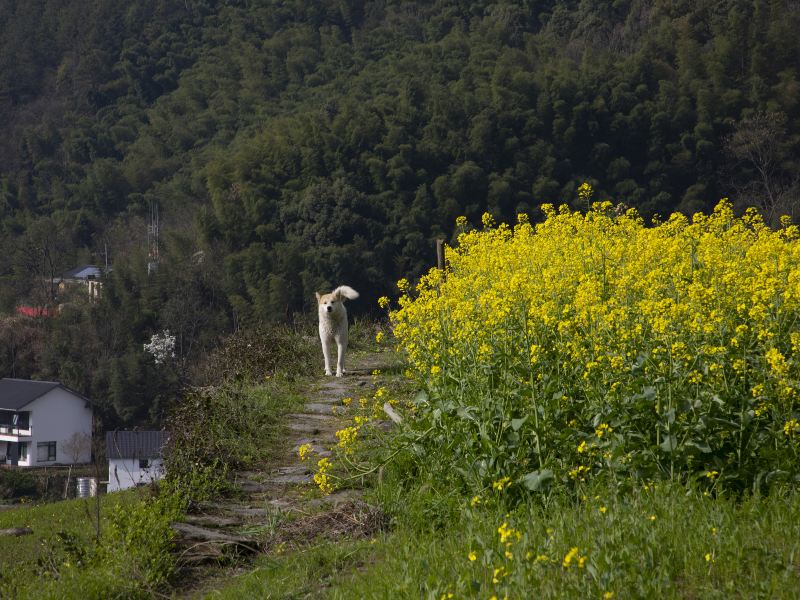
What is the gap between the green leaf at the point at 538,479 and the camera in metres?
5.31

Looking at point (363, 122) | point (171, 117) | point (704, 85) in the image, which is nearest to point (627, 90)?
point (704, 85)

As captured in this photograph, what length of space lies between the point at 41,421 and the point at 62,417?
1.03 m

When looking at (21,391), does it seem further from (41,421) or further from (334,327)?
(334,327)

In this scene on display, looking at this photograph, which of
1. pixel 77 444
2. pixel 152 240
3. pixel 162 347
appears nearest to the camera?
pixel 77 444

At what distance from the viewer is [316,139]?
45.3 m

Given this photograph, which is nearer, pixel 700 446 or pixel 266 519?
pixel 700 446

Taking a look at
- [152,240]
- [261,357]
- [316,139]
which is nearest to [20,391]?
[152,240]

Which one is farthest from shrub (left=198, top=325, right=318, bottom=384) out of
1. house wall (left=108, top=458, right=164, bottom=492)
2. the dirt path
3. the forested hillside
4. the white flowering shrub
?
the white flowering shrub

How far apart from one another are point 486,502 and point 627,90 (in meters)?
42.2

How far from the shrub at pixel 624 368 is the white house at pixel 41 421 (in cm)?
4139

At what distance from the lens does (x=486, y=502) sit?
5.38m

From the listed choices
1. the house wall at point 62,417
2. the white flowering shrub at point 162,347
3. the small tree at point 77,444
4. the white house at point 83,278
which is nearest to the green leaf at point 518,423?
the small tree at point 77,444

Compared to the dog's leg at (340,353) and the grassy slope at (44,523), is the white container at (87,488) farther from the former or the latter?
the dog's leg at (340,353)

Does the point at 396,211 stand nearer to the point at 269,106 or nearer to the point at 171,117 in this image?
the point at 269,106
